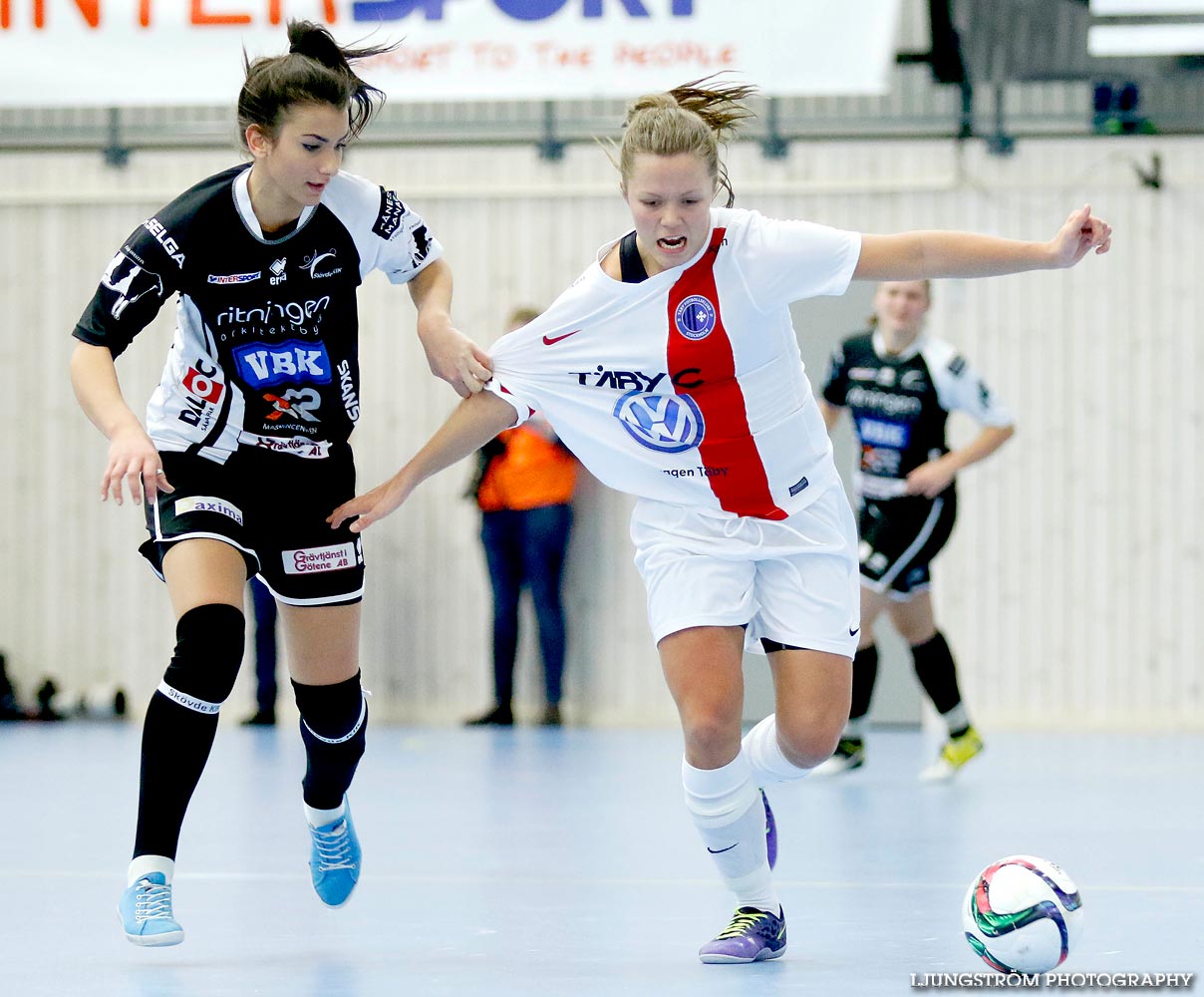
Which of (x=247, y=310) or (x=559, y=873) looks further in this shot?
(x=559, y=873)

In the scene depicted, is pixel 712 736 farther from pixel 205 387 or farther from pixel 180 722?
pixel 205 387

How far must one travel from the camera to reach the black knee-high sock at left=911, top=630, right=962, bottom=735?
6.41 metres

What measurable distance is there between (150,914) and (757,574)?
1346 mm

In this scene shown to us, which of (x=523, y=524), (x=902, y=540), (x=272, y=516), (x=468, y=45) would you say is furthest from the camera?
(x=523, y=524)

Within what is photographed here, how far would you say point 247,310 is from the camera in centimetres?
339

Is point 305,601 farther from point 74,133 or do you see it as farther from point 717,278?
point 74,133

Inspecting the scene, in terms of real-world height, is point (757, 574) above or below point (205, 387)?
below

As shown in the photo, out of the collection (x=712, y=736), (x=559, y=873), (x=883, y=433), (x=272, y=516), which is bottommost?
→ (x=559, y=873)

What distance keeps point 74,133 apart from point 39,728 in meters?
3.40

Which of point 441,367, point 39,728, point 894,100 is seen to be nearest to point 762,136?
point 894,100

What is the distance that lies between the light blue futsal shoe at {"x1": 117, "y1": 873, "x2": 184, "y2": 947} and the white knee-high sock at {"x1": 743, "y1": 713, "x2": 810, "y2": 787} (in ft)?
3.86

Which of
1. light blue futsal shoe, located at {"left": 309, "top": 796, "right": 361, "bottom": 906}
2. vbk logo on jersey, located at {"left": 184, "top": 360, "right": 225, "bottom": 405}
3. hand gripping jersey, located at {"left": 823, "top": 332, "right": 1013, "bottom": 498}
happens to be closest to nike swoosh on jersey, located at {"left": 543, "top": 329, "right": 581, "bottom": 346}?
vbk logo on jersey, located at {"left": 184, "top": 360, "right": 225, "bottom": 405}

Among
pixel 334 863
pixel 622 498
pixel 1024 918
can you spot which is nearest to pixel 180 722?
pixel 334 863

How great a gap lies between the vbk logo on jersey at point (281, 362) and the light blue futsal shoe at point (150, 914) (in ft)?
3.28
